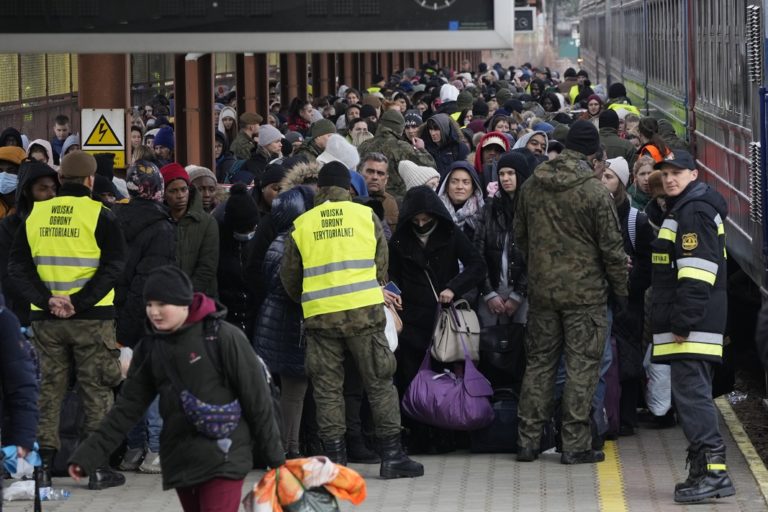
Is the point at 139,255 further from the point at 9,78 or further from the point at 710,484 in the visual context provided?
the point at 9,78

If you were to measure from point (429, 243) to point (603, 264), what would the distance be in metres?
1.06

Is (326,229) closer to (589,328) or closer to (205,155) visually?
(589,328)

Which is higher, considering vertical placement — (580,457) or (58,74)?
(58,74)

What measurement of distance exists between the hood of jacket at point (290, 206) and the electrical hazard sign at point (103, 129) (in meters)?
5.14

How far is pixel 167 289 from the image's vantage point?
607 centimetres

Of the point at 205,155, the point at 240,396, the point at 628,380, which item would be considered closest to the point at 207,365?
the point at 240,396

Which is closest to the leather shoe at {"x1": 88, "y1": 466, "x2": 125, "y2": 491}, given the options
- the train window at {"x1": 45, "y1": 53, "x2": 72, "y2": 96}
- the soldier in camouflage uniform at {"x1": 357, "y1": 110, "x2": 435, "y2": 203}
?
the soldier in camouflage uniform at {"x1": 357, "y1": 110, "x2": 435, "y2": 203}

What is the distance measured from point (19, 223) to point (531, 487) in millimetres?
3032

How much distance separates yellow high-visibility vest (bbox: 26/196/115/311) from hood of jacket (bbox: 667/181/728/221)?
290 cm

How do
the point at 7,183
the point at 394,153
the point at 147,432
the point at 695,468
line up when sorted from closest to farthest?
the point at 695,468
the point at 147,432
the point at 7,183
the point at 394,153

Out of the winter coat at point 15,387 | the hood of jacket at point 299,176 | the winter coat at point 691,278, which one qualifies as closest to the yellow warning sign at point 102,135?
the hood of jacket at point 299,176

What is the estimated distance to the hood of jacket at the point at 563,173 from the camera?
907 centimetres

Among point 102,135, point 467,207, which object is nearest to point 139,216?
point 467,207

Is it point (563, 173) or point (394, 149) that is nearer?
point (563, 173)
